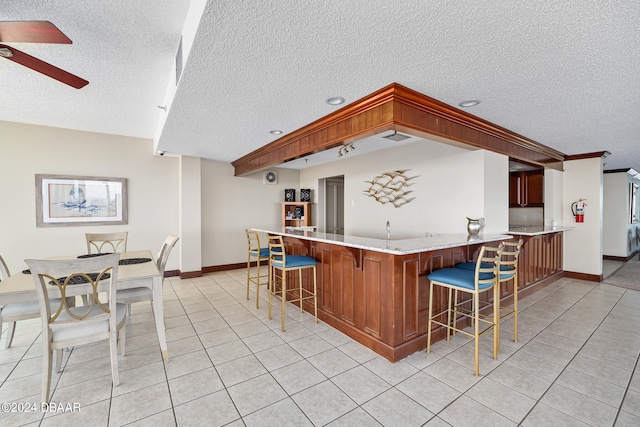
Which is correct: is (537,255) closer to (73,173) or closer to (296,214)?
(296,214)

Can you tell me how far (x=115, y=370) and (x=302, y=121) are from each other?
2.83 metres

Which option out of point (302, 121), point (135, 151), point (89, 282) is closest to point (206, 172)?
point (135, 151)

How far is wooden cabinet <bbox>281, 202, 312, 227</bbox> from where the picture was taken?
6395 mm

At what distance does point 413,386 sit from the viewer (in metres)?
1.98

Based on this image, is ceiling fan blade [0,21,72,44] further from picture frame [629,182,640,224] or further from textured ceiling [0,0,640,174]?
picture frame [629,182,640,224]

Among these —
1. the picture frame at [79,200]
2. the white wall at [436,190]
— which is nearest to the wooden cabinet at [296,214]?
the white wall at [436,190]

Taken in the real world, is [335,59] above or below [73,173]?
above

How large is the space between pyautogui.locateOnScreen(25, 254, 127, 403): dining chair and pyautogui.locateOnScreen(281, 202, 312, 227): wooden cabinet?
14.4ft

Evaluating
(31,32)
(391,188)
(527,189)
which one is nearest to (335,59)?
(31,32)

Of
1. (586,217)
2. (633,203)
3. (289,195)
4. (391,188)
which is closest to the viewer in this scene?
(391,188)

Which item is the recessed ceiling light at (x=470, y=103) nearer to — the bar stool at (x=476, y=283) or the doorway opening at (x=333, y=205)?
the bar stool at (x=476, y=283)

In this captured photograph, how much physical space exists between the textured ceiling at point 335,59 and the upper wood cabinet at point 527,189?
2.07m

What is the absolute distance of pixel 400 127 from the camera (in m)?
2.39

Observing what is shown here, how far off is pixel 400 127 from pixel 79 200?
512 centimetres
